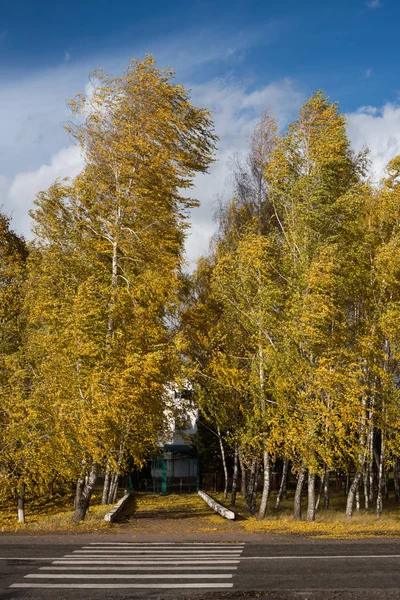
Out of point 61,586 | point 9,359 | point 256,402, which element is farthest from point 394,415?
point 61,586

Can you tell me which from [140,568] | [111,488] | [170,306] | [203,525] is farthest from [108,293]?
[111,488]

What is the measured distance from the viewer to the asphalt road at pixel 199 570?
9.49m

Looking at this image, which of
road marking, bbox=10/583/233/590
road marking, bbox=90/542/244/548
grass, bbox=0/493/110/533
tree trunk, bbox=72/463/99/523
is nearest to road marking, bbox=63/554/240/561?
road marking, bbox=90/542/244/548

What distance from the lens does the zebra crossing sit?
1009cm

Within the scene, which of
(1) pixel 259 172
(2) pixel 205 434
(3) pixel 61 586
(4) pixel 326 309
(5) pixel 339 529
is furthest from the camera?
(2) pixel 205 434

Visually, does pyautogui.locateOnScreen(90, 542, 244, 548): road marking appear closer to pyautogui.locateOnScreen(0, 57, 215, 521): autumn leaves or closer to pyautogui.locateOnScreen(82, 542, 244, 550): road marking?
pyautogui.locateOnScreen(82, 542, 244, 550): road marking

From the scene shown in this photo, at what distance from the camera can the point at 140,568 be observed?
11.6 metres

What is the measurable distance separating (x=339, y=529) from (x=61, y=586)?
39.9ft

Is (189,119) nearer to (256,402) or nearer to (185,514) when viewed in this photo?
(256,402)

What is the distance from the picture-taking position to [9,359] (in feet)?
78.3

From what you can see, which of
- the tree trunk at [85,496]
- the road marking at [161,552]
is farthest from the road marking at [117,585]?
the tree trunk at [85,496]

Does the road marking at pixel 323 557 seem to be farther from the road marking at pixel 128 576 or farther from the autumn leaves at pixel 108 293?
the autumn leaves at pixel 108 293

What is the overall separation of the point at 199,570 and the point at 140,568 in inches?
41.5

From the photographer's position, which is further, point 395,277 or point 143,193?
point 395,277
